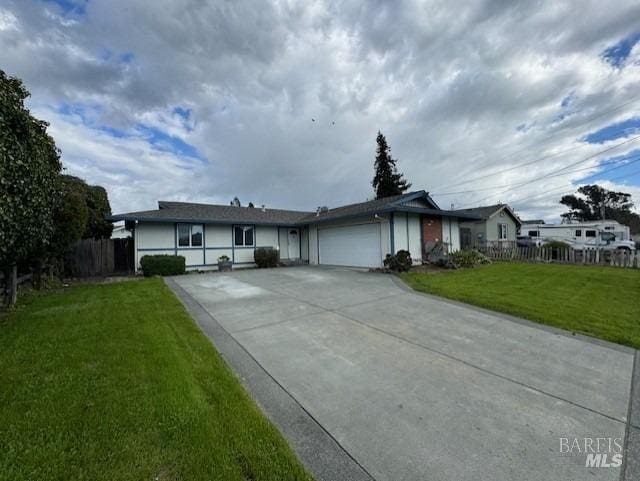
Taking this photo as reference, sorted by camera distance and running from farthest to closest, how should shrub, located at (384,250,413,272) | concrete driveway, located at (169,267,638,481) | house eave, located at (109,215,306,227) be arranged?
house eave, located at (109,215,306,227)
shrub, located at (384,250,413,272)
concrete driveway, located at (169,267,638,481)

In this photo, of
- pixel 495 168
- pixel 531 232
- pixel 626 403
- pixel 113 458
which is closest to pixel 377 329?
pixel 626 403

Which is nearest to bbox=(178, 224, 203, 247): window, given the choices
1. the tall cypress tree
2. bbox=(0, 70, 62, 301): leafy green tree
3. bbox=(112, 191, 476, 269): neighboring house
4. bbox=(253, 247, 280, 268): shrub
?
bbox=(112, 191, 476, 269): neighboring house

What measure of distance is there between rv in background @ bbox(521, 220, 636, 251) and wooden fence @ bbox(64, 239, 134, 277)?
1313 inches

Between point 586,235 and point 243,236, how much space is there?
30589mm

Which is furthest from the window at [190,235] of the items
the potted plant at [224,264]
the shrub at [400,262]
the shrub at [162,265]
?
the shrub at [400,262]

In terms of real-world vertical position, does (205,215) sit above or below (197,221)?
above

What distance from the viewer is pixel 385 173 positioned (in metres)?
31.5

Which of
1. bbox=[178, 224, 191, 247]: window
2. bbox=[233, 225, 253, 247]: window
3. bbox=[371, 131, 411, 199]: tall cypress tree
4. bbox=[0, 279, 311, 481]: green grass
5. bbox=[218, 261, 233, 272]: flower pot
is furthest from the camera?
bbox=[371, 131, 411, 199]: tall cypress tree

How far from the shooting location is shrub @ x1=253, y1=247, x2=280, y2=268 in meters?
15.4

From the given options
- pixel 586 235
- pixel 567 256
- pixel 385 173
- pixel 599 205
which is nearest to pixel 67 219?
pixel 567 256

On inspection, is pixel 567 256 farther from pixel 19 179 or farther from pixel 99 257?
pixel 99 257

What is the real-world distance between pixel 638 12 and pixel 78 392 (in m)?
16.3

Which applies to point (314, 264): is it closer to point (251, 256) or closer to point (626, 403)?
point (251, 256)

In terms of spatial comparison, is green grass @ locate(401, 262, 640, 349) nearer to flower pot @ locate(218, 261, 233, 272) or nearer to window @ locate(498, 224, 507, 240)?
flower pot @ locate(218, 261, 233, 272)
